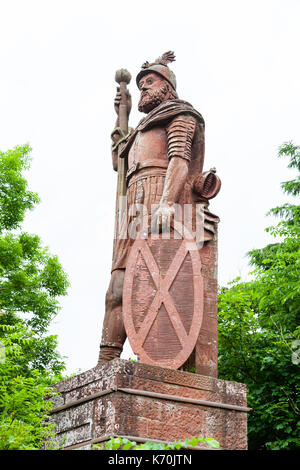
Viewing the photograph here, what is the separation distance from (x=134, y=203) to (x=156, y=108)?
1.08 meters

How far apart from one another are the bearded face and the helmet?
5 centimetres

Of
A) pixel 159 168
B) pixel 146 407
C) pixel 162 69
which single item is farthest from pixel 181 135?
pixel 146 407

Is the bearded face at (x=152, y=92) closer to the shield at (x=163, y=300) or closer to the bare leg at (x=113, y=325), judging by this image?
the shield at (x=163, y=300)

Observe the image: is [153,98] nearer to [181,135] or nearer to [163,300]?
[181,135]

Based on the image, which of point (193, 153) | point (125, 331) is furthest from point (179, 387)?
point (193, 153)

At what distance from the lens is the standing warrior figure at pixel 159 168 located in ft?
21.6

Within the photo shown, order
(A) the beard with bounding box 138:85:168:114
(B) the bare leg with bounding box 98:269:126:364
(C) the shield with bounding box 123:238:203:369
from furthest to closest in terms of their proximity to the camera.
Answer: (A) the beard with bounding box 138:85:168:114
(B) the bare leg with bounding box 98:269:126:364
(C) the shield with bounding box 123:238:203:369

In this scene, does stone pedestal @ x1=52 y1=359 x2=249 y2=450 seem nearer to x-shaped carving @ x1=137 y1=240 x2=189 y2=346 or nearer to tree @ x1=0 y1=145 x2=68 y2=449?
x-shaped carving @ x1=137 y1=240 x2=189 y2=346

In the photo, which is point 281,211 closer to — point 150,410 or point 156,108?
point 156,108

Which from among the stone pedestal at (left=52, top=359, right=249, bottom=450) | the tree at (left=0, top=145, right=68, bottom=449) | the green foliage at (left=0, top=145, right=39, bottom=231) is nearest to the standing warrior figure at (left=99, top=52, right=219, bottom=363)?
the stone pedestal at (left=52, top=359, right=249, bottom=450)

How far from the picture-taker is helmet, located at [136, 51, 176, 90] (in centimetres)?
739

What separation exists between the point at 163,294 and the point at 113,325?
76cm

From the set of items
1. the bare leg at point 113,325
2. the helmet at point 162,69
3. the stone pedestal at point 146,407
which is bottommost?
the stone pedestal at point 146,407

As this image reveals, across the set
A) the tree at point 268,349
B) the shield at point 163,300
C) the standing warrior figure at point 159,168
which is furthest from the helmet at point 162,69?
the tree at point 268,349
